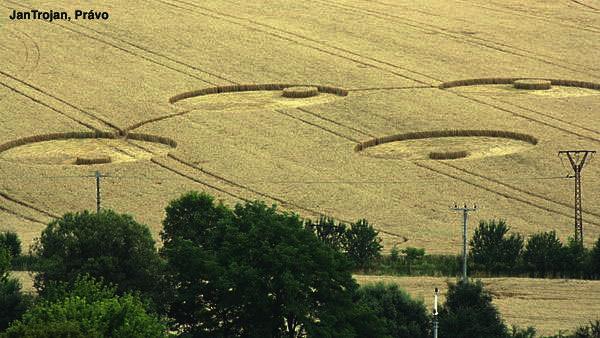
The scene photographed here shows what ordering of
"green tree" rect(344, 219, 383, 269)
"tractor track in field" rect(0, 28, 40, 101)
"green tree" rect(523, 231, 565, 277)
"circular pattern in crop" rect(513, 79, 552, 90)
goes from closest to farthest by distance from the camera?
"green tree" rect(523, 231, 565, 277)
"green tree" rect(344, 219, 383, 269)
"circular pattern in crop" rect(513, 79, 552, 90)
"tractor track in field" rect(0, 28, 40, 101)

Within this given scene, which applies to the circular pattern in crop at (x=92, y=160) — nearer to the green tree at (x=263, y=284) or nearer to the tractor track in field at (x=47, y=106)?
the tractor track in field at (x=47, y=106)

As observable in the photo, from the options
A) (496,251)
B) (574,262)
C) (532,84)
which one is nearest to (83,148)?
(496,251)

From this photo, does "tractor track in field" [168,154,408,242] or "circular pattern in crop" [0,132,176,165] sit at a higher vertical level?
"circular pattern in crop" [0,132,176,165]

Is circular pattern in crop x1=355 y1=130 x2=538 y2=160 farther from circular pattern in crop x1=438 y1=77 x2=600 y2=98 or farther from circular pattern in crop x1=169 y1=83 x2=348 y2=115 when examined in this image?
circular pattern in crop x1=438 y1=77 x2=600 y2=98

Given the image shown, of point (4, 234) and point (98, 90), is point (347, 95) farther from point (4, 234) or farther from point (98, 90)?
point (4, 234)

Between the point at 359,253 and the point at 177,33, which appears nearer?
the point at 359,253

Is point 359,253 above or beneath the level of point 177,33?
beneath

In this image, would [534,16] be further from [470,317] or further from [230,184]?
[470,317]

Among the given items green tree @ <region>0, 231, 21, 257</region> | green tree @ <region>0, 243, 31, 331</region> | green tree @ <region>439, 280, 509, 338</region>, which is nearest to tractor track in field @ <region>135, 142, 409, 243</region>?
green tree @ <region>0, 231, 21, 257</region>

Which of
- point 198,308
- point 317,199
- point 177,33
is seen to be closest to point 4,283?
point 198,308
